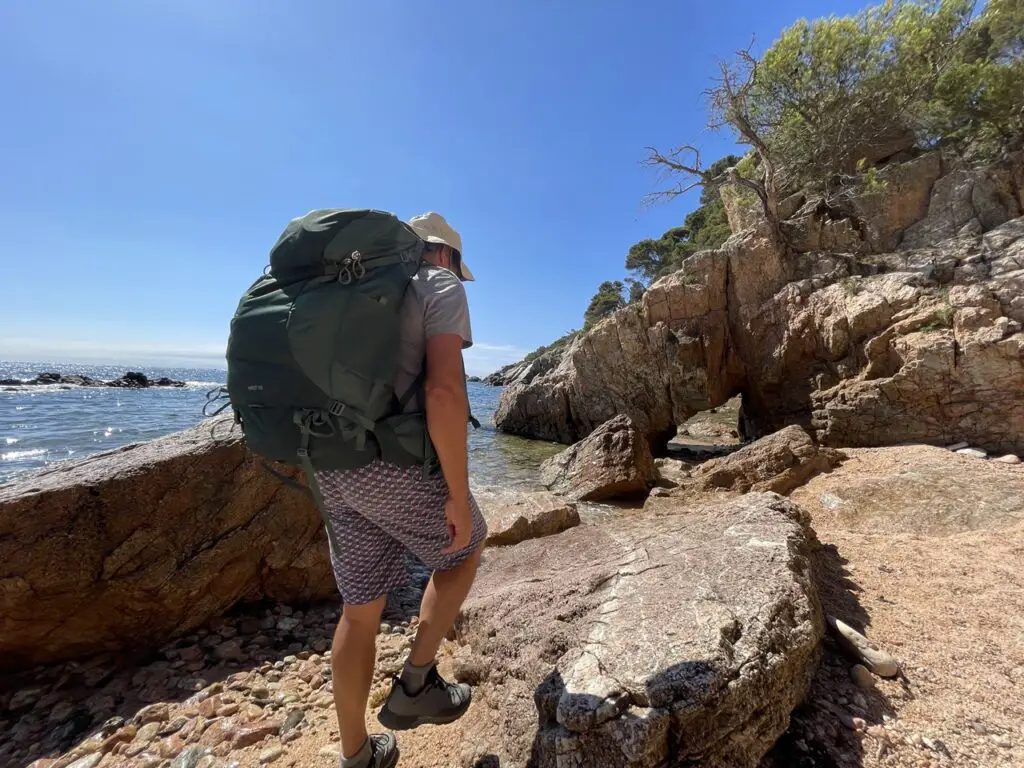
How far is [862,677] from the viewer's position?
6.97 feet

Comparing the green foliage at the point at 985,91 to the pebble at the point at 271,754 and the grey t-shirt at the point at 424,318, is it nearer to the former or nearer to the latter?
the grey t-shirt at the point at 424,318

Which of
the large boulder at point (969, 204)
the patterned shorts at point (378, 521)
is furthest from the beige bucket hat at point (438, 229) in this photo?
the large boulder at point (969, 204)

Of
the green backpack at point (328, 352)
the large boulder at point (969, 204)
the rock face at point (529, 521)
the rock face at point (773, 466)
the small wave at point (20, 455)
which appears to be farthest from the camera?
the large boulder at point (969, 204)

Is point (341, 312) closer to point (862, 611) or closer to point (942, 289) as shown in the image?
point (862, 611)

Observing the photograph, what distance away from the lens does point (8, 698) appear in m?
3.01

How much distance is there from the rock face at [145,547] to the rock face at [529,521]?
198cm

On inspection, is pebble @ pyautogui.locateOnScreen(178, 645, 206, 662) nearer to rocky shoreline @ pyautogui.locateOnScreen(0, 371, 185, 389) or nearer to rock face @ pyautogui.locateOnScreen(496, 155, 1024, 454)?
rock face @ pyautogui.locateOnScreen(496, 155, 1024, 454)

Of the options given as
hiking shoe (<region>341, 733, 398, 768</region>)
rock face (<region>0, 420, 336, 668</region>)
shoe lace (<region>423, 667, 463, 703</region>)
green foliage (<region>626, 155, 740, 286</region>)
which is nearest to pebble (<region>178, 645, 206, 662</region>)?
rock face (<region>0, 420, 336, 668</region>)

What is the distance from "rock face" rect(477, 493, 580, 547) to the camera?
5.31m

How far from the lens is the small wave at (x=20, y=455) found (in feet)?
37.8

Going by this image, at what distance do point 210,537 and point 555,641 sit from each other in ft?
10.9

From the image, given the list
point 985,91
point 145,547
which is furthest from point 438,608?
point 985,91

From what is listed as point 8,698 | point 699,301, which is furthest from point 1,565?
point 699,301

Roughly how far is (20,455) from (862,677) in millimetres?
18484
